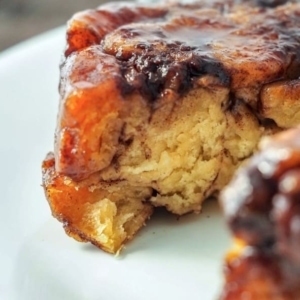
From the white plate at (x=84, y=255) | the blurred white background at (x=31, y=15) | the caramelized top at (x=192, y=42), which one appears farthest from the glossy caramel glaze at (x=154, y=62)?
the blurred white background at (x=31, y=15)

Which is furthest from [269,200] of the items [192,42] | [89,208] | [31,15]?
[31,15]

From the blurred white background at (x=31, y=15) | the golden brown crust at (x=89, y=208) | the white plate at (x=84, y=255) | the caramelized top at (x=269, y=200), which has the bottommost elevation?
the blurred white background at (x=31, y=15)

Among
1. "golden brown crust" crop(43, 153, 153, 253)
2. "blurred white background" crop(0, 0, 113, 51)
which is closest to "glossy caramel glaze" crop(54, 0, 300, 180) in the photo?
"golden brown crust" crop(43, 153, 153, 253)

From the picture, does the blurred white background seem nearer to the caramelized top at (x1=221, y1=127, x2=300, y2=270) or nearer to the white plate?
the white plate

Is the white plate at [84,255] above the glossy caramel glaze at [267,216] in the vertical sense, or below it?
below

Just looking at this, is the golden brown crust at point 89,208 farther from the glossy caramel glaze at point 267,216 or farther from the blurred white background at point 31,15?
the blurred white background at point 31,15

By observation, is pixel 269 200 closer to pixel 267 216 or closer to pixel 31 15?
pixel 267 216
